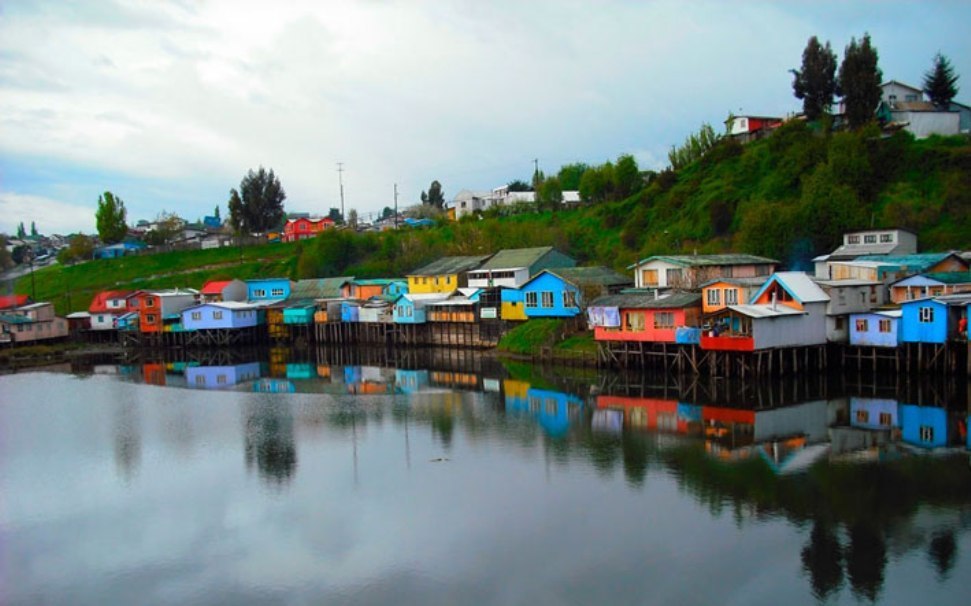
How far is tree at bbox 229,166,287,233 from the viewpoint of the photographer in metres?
83.2

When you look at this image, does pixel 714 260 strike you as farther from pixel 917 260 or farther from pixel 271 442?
pixel 271 442

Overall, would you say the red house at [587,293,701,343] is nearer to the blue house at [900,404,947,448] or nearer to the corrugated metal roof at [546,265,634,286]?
the corrugated metal roof at [546,265,634,286]

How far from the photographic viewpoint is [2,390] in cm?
3541

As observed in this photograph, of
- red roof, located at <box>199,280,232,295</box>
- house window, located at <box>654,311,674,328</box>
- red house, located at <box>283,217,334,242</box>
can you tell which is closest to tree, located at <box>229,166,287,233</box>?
red house, located at <box>283,217,334,242</box>

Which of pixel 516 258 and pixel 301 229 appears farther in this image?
pixel 301 229

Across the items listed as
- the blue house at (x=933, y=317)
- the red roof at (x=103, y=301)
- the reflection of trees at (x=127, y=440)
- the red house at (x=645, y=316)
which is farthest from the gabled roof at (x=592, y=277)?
the red roof at (x=103, y=301)

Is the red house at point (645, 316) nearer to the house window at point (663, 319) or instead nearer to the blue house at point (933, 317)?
the house window at point (663, 319)

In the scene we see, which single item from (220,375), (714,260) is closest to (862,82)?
(714,260)

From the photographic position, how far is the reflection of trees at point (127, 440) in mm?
21750

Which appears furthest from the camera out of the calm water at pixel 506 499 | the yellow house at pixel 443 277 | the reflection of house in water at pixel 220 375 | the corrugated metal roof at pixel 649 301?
the yellow house at pixel 443 277

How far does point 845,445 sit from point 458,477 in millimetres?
10007

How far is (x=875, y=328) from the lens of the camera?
28.4 m

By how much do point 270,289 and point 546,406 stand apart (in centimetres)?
3477

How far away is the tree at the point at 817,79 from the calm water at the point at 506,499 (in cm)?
3215
